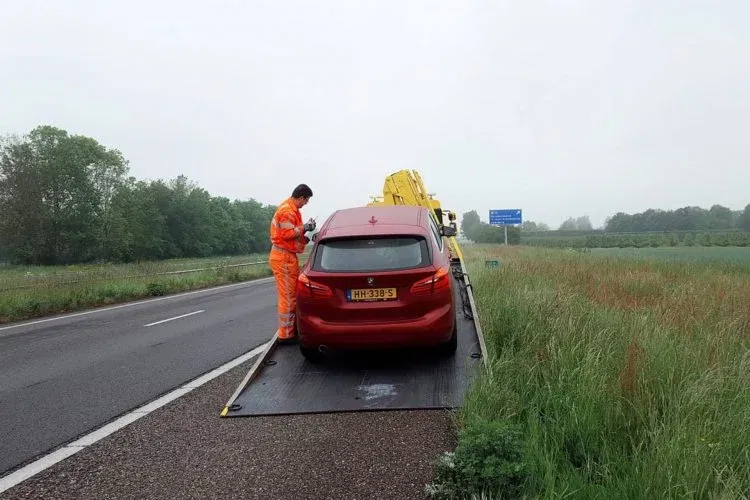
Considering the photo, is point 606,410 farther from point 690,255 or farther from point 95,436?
point 690,255

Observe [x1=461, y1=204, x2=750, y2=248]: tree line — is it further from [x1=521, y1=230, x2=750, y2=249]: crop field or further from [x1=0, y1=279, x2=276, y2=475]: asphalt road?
[x1=0, y1=279, x2=276, y2=475]: asphalt road

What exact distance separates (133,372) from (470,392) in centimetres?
443

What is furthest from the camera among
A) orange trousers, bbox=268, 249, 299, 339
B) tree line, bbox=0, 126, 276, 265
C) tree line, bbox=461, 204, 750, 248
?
tree line, bbox=0, 126, 276, 265

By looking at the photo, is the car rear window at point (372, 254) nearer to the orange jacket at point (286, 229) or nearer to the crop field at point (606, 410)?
the orange jacket at point (286, 229)

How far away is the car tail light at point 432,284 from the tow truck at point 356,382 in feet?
2.63

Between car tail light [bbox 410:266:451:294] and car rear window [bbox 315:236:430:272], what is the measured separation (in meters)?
0.18

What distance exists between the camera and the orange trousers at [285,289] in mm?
6391

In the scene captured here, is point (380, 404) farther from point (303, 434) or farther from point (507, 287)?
point (507, 287)

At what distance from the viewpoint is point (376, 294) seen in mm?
5047

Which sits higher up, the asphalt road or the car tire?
the car tire

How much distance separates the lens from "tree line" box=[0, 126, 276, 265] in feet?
151

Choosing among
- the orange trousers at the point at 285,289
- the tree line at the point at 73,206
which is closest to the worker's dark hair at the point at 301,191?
the orange trousers at the point at 285,289

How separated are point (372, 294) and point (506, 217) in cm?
3619

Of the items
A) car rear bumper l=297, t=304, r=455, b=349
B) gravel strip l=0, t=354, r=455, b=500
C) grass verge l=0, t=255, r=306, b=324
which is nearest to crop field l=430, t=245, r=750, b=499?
gravel strip l=0, t=354, r=455, b=500
